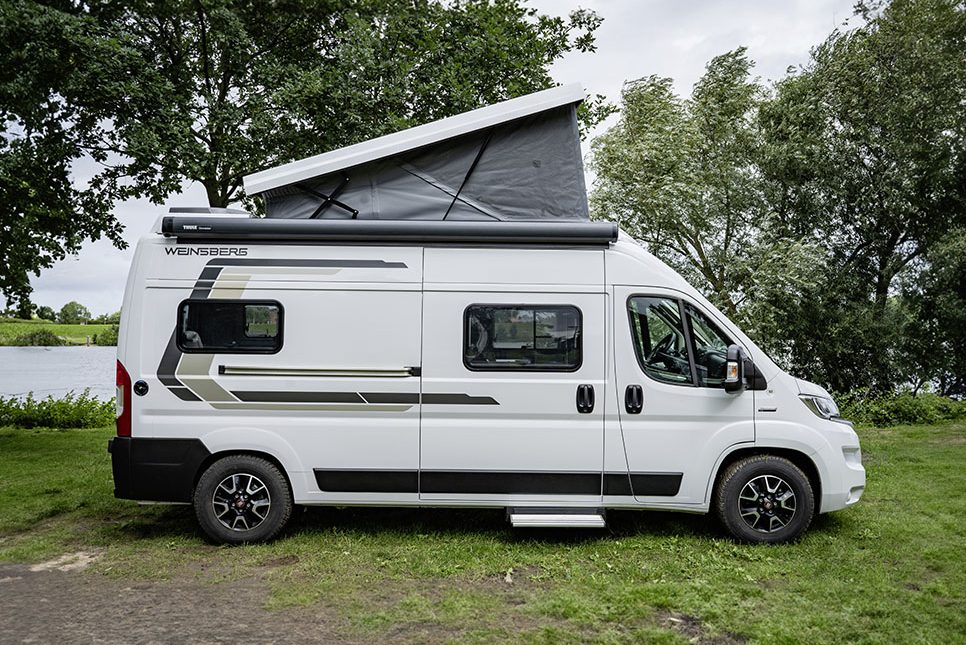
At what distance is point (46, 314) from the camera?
12.9 m

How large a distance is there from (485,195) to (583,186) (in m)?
0.85

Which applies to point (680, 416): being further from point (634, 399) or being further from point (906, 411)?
point (906, 411)

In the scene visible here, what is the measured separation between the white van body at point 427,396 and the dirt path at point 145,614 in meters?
0.92

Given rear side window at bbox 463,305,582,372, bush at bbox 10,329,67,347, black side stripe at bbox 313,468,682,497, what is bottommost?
black side stripe at bbox 313,468,682,497

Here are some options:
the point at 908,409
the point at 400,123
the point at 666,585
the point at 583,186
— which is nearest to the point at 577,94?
the point at 583,186

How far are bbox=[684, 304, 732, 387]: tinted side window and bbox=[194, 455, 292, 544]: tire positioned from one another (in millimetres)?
3539

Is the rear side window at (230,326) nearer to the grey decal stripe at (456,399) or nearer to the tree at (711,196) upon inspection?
the grey decal stripe at (456,399)

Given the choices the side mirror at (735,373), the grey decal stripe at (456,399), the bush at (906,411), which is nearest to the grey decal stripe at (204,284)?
the grey decal stripe at (456,399)

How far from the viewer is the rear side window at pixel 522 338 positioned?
6.16 meters

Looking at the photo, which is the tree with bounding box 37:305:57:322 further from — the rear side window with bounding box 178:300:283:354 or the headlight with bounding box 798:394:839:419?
the headlight with bounding box 798:394:839:419

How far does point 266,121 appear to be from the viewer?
11.0 meters

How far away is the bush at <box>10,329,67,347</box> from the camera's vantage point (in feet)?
42.0

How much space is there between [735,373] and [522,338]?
5.60ft

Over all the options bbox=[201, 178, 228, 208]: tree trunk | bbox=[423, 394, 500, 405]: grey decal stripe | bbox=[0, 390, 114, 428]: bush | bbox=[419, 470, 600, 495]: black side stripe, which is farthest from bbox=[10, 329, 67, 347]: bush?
bbox=[419, 470, 600, 495]: black side stripe
